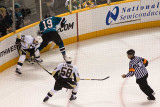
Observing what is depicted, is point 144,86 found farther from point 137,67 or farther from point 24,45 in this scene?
point 24,45

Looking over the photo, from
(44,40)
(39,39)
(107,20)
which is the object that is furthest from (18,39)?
(107,20)

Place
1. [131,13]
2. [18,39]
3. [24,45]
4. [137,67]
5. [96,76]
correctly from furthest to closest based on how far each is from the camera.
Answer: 1. [131,13]
2. [24,45]
3. [18,39]
4. [96,76]
5. [137,67]

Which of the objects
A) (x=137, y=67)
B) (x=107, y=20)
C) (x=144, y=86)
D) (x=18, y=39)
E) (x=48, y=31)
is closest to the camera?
(x=137, y=67)

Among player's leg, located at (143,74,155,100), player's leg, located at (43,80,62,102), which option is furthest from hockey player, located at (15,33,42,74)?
player's leg, located at (143,74,155,100)

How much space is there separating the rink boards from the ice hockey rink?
192 mm

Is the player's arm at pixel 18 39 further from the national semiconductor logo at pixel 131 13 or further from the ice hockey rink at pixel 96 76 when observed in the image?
the national semiconductor logo at pixel 131 13

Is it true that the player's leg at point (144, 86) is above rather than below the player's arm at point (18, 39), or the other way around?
below

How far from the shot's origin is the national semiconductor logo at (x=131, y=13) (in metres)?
9.55

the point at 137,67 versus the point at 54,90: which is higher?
the point at 137,67

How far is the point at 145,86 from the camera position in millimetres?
6039

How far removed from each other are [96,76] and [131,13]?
3.03 m

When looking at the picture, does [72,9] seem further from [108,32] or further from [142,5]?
[142,5]

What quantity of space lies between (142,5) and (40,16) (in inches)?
112

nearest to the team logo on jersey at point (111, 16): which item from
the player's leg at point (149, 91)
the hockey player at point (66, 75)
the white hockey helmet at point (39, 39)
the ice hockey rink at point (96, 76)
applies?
the ice hockey rink at point (96, 76)
